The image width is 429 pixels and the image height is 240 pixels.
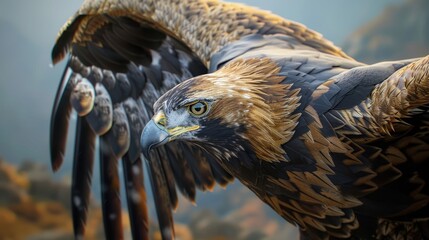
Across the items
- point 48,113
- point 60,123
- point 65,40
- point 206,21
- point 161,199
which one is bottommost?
point 48,113

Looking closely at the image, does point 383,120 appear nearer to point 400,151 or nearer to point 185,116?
point 400,151

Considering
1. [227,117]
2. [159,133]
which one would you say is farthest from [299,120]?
[159,133]

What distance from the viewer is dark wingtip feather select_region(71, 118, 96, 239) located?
234 cm

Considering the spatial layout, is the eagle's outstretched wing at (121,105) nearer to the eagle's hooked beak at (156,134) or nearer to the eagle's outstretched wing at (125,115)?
the eagle's outstretched wing at (125,115)

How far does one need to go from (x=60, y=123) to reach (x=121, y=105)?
286 millimetres

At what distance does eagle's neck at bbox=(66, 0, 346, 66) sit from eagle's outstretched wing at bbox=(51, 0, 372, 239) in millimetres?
12

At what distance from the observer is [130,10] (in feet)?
6.72

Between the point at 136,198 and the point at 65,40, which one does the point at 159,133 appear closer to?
the point at 136,198

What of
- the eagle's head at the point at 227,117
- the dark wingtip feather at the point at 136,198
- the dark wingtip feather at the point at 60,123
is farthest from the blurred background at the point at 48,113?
the eagle's head at the point at 227,117

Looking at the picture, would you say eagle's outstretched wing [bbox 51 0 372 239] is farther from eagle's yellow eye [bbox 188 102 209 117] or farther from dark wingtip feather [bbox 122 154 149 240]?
eagle's yellow eye [bbox 188 102 209 117]

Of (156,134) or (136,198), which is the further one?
(136,198)

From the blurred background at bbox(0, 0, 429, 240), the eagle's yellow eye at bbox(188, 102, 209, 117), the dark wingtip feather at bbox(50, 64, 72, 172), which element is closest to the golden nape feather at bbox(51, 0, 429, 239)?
the eagle's yellow eye at bbox(188, 102, 209, 117)

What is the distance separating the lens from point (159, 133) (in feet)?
4.43

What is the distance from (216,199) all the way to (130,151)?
75.8 inches
